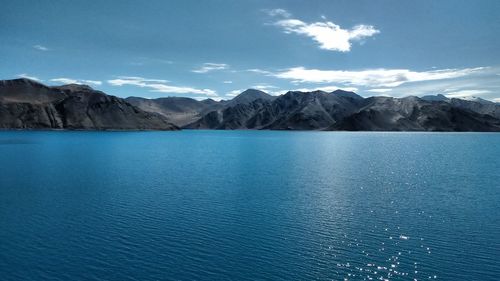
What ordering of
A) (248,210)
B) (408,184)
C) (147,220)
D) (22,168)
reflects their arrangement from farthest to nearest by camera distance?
(22,168) < (408,184) < (248,210) < (147,220)

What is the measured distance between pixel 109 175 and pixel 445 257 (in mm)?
68137

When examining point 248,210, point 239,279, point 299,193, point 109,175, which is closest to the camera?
point 239,279

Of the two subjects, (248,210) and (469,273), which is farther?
(248,210)

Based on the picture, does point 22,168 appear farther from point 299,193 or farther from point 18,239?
point 299,193

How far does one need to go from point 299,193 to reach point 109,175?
1733 inches

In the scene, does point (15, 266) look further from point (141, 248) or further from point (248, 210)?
point (248, 210)

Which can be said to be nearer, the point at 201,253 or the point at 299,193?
the point at 201,253

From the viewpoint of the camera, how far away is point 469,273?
28156 millimetres

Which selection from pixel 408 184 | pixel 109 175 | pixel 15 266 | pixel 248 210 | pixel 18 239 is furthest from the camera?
pixel 109 175

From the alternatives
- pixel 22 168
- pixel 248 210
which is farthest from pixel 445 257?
pixel 22 168

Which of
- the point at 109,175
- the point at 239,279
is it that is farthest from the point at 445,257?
the point at 109,175

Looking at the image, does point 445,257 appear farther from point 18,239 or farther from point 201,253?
point 18,239

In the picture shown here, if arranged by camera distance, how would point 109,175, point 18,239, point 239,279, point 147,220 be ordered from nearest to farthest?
point 239,279
point 18,239
point 147,220
point 109,175

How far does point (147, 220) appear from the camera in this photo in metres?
42.8
